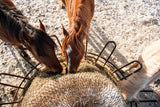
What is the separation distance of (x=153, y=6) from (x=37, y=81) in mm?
1675

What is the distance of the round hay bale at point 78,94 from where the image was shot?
572mm

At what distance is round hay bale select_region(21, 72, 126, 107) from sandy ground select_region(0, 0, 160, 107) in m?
0.68

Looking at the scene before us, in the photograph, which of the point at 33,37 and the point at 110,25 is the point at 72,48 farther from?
the point at 110,25

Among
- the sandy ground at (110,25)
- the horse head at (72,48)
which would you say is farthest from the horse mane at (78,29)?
the sandy ground at (110,25)

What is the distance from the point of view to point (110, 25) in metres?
1.47

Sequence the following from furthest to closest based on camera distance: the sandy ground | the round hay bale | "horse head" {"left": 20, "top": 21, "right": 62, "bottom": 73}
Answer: the sandy ground < "horse head" {"left": 20, "top": 21, "right": 62, "bottom": 73} < the round hay bale

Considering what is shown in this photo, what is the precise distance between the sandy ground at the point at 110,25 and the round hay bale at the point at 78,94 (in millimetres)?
683

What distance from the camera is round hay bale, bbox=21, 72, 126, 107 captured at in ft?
1.88

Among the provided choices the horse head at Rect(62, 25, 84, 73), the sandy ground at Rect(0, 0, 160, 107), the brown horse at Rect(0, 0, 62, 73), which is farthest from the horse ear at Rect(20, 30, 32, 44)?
the sandy ground at Rect(0, 0, 160, 107)

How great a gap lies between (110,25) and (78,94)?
3.62ft

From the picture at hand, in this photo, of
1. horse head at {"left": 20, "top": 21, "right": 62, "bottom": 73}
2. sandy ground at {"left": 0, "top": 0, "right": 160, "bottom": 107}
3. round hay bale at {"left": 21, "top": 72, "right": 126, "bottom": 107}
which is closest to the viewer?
round hay bale at {"left": 21, "top": 72, "right": 126, "bottom": 107}

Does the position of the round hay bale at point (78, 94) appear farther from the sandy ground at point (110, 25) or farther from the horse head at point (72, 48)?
the sandy ground at point (110, 25)

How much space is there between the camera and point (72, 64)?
77 cm

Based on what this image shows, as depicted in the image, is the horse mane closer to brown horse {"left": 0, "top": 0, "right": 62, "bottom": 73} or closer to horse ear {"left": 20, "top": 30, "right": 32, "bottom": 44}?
brown horse {"left": 0, "top": 0, "right": 62, "bottom": 73}
